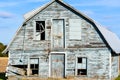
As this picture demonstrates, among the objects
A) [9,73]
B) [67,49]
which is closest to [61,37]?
[67,49]

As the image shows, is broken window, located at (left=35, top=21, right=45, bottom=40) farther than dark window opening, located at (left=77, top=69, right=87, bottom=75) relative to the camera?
Yes

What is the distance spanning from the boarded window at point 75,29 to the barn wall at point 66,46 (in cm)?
21

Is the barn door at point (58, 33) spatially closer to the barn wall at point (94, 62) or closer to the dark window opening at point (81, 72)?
the barn wall at point (94, 62)

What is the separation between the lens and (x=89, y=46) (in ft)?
97.8

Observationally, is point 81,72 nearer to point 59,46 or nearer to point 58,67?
point 58,67

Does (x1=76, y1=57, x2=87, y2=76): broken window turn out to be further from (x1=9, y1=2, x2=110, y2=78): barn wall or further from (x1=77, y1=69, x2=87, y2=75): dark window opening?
(x1=9, y1=2, x2=110, y2=78): barn wall

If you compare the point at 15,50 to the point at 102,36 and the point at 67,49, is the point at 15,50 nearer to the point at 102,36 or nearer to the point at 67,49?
the point at 67,49

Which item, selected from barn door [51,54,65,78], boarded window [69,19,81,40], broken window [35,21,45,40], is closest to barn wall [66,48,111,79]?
barn door [51,54,65,78]

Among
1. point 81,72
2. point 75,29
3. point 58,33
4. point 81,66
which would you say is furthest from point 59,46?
point 81,72

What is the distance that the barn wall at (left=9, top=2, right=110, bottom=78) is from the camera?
29.6 m

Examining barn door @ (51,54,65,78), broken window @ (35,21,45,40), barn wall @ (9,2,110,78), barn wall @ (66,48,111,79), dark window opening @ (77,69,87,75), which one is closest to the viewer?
barn wall @ (66,48,111,79)

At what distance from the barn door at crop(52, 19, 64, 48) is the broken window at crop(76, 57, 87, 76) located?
176 cm

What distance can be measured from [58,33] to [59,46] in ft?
3.24

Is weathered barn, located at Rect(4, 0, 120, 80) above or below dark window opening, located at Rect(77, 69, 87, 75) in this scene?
above
